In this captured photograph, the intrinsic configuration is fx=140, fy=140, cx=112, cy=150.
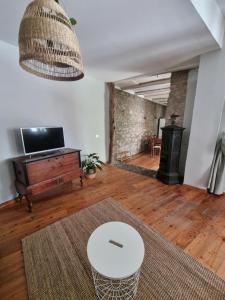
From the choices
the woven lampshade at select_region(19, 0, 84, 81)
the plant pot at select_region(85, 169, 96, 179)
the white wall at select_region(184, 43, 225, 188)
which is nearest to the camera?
the woven lampshade at select_region(19, 0, 84, 81)

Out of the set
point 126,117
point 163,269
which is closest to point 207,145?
point 163,269

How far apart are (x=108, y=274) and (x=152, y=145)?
5.94m

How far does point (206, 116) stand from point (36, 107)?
3.19 m

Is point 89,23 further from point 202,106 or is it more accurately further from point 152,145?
point 152,145

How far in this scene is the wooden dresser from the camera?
2.19 meters

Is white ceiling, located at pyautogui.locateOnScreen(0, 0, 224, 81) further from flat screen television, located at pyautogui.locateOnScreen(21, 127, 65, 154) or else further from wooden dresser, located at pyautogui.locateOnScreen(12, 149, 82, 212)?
wooden dresser, located at pyautogui.locateOnScreen(12, 149, 82, 212)

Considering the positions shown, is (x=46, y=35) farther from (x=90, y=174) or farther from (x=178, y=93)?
(x=178, y=93)

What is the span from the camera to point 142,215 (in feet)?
7.02

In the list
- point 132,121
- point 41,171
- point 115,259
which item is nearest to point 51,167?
point 41,171

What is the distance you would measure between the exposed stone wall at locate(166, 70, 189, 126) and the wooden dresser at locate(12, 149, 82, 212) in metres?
2.59

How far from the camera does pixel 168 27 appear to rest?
69.9 inches

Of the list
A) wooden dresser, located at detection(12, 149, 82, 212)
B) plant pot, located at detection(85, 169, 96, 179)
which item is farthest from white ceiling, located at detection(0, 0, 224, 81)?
plant pot, located at detection(85, 169, 96, 179)

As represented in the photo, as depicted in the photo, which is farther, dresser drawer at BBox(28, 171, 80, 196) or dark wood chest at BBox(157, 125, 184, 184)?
dark wood chest at BBox(157, 125, 184, 184)

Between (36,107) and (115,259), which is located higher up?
(36,107)
